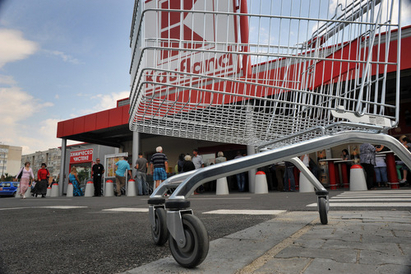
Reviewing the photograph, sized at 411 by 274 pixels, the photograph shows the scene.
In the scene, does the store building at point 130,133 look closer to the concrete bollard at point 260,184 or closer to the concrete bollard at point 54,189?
the concrete bollard at point 54,189

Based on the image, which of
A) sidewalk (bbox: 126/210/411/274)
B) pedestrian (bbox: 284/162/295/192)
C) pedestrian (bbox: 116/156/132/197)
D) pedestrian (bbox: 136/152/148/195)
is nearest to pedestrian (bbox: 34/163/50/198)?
pedestrian (bbox: 116/156/132/197)

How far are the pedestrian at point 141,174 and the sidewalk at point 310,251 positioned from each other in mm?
9480

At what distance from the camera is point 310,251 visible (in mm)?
1244

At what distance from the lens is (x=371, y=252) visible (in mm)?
1193

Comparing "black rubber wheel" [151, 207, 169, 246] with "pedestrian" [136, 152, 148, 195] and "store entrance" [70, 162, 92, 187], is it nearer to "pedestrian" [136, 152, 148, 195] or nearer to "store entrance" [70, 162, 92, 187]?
"pedestrian" [136, 152, 148, 195]

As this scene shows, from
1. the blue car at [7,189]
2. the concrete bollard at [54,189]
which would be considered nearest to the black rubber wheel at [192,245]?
the concrete bollard at [54,189]

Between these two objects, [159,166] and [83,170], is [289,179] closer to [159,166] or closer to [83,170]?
[159,166]

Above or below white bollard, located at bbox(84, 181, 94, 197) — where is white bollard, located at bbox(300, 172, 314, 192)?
above

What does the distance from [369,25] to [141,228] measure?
7.00 feet

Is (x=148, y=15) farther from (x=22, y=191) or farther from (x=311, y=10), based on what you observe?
(x=22, y=191)

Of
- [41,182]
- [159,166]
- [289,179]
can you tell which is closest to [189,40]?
[159,166]

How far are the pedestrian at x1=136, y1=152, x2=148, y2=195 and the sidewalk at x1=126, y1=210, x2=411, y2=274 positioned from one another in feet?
31.1

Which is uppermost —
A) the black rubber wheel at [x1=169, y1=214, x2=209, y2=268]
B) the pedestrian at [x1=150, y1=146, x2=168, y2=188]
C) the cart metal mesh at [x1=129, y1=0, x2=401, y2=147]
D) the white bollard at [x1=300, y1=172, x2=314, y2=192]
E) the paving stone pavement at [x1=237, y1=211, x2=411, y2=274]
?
the cart metal mesh at [x1=129, y1=0, x2=401, y2=147]

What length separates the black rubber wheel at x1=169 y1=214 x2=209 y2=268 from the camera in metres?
1.01
